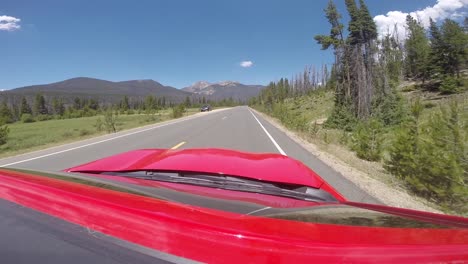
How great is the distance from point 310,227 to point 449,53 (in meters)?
58.7

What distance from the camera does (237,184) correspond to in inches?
102

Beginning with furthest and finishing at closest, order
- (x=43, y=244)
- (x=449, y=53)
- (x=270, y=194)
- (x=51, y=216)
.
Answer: (x=449, y=53), (x=270, y=194), (x=51, y=216), (x=43, y=244)

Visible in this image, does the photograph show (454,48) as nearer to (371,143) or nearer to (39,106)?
(371,143)

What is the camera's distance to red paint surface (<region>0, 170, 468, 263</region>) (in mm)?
938

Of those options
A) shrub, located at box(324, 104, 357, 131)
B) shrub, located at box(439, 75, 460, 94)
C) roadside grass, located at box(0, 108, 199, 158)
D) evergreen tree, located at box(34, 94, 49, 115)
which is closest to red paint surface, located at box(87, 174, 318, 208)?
roadside grass, located at box(0, 108, 199, 158)

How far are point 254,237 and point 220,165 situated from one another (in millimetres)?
2039

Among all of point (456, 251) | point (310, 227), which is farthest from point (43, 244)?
point (456, 251)

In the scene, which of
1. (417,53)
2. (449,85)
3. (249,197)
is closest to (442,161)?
(249,197)

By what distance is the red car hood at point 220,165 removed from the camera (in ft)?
9.02

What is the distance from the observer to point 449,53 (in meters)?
48.2

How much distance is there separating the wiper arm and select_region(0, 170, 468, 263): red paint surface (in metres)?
1.21

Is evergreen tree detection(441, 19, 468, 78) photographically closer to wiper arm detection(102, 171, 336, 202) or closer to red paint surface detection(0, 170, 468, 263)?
wiper arm detection(102, 171, 336, 202)

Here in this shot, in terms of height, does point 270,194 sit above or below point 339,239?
below

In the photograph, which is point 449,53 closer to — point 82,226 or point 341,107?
point 341,107
